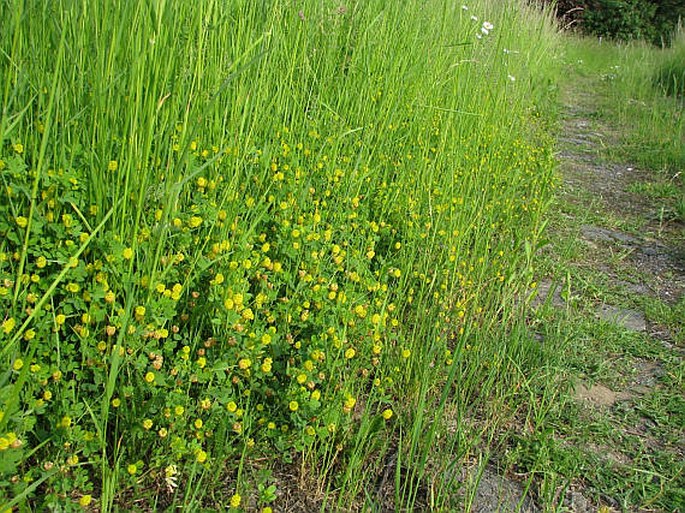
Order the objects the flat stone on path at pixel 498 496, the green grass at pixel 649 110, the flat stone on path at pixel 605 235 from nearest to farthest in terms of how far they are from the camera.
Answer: the flat stone on path at pixel 498 496
the flat stone on path at pixel 605 235
the green grass at pixel 649 110

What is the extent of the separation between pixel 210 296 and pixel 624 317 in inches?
76.3

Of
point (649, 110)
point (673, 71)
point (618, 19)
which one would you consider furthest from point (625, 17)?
point (649, 110)

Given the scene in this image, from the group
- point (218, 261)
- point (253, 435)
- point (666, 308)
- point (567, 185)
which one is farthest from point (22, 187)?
point (567, 185)

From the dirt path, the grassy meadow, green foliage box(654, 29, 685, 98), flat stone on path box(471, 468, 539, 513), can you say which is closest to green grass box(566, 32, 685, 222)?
green foliage box(654, 29, 685, 98)

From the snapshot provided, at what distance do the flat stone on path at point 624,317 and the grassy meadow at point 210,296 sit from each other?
20.3 inches

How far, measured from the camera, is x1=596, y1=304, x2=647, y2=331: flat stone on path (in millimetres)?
2648

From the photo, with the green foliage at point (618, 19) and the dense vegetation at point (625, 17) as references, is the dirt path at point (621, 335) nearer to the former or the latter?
the dense vegetation at point (625, 17)

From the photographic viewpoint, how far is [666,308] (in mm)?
2811

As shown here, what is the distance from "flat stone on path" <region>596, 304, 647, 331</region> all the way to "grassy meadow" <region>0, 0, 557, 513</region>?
52 centimetres

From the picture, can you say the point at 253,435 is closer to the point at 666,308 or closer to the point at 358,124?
the point at 358,124

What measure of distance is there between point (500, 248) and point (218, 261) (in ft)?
4.73

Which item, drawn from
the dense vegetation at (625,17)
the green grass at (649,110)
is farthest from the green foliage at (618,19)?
the green grass at (649,110)

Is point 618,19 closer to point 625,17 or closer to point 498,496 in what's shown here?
point 625,17

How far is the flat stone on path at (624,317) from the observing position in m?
2.65
